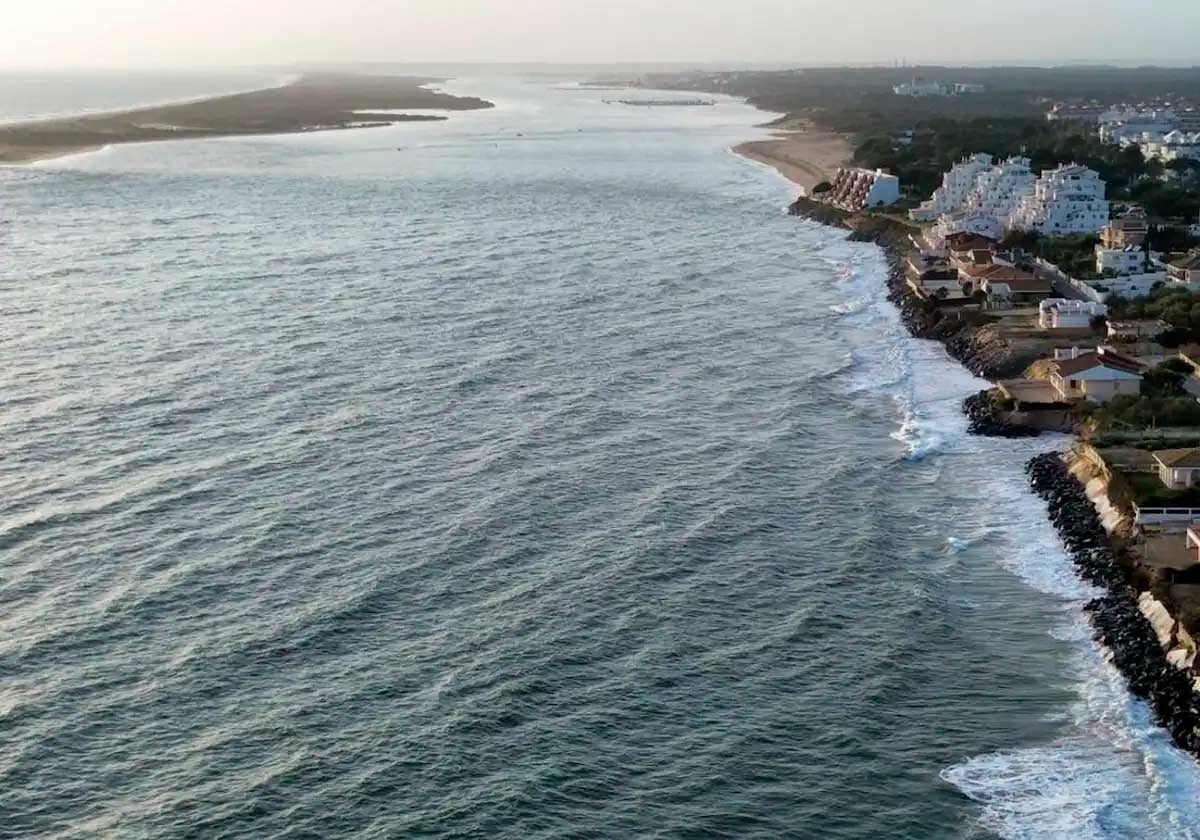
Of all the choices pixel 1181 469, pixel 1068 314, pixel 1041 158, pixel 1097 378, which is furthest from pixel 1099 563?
pixel 1041 158

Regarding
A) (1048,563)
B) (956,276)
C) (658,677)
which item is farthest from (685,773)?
(956,276)

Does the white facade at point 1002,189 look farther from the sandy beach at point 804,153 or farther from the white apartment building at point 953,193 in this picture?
the sandy beach at point 804,153

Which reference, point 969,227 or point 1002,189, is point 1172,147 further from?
point 969,227

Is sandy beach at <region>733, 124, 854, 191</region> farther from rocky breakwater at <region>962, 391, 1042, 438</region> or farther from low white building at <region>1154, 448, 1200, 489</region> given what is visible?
low white building at <region>1154, 448, 1200, 489</region>

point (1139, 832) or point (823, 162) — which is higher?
point (823, 162)

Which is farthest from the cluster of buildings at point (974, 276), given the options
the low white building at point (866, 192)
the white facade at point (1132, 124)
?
the white facade at point (1132, 124)

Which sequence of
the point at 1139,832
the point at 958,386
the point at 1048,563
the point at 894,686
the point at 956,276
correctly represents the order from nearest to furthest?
the point at 1139,832
the point at 894,686
the point at 1048,563
the point at 958,386
the point at 956,276

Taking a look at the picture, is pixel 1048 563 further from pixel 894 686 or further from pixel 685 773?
pixel 685 773
